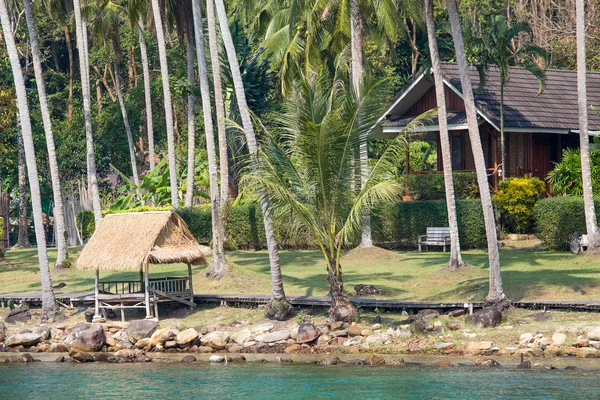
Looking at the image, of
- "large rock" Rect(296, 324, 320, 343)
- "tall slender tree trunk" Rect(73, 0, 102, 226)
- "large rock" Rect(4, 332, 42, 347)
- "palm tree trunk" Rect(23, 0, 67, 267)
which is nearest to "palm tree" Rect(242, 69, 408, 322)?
"large rock" Rect(296, 324, 320, 343)

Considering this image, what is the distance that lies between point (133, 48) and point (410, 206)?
930 inches

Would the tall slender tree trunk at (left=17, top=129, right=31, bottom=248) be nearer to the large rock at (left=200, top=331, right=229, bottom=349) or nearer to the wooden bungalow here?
the wooden bungalow

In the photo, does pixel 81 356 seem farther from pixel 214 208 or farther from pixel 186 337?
pixel 214 208

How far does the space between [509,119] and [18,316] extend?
1930cm

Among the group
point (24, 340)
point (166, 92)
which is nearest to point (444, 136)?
point (166, 92)

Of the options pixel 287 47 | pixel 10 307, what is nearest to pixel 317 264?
pixel 287 47

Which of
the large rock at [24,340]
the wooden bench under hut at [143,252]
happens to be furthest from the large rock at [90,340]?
the wooden bench under hut at [143,252]

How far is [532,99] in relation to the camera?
3962cm

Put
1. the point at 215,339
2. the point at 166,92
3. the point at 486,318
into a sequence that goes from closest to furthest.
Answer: the point at 486,318
the point at 215,339
the point at 166,92

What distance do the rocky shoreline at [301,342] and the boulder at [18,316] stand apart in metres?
1.47

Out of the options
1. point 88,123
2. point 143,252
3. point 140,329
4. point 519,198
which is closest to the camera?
point 140,329

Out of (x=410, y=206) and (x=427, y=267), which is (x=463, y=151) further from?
(x=427, y=267)

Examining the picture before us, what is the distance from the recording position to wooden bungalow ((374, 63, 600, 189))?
122 ft

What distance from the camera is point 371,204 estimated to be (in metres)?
23.0
